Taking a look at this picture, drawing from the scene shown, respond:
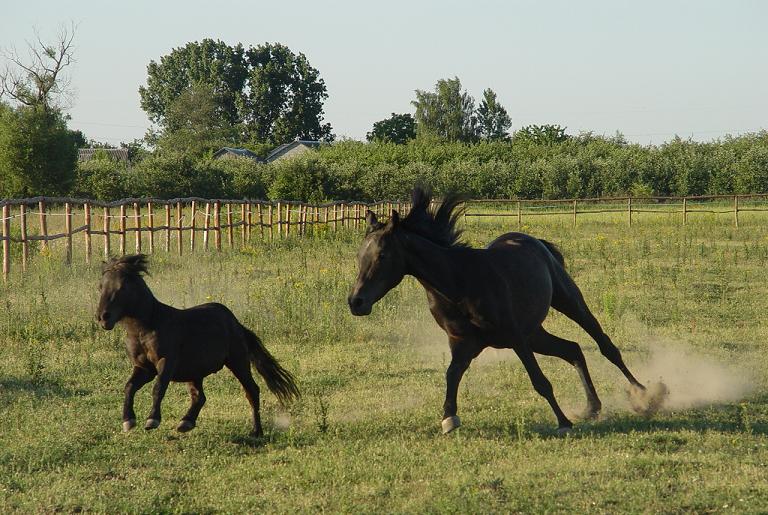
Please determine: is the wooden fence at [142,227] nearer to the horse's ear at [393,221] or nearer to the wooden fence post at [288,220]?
the wooden fence post at [288,220]

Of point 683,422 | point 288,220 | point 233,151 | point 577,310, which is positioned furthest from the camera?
point 233,151

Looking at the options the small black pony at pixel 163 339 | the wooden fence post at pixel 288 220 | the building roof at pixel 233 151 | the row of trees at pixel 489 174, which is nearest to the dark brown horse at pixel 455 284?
the small black pony at pixel 163 339

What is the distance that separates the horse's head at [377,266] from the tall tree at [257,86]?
326 feet

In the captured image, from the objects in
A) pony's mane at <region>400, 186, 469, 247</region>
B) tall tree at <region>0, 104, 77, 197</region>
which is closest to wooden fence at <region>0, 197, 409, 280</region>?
pony's mane at <region>400, 186, 469, 247</region>

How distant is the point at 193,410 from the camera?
25.0 feet

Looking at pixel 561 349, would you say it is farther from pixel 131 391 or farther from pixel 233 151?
pixel 233 151

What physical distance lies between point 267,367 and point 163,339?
115cm

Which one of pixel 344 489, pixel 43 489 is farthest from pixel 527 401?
pixel 43 489

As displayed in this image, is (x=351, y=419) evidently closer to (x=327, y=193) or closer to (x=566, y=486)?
(x=566, y=486)

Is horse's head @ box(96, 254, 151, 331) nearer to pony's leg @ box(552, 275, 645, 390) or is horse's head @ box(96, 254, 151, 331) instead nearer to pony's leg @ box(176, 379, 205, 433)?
pony's leg @ box(176, 379, 205, 433)

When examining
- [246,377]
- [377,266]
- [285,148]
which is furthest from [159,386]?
[285,148]

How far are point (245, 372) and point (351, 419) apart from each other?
1014mm

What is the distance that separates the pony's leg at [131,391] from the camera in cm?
728

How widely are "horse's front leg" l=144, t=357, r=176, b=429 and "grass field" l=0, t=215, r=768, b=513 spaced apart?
0.25 meters
